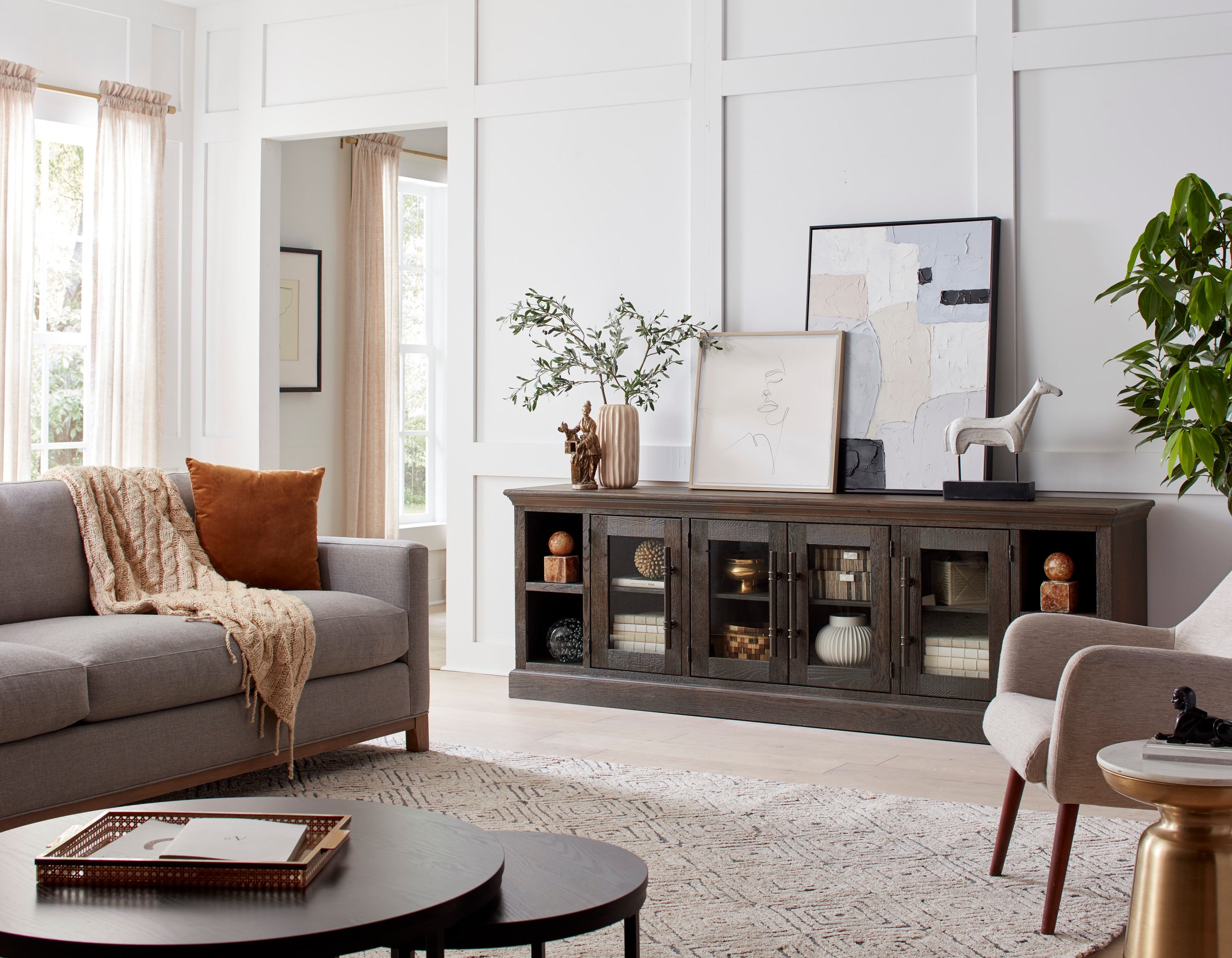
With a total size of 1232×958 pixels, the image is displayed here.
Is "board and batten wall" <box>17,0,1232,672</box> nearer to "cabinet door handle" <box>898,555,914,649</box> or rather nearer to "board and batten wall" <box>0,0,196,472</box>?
"board and batten wall" <box>0,0,196,472</box>

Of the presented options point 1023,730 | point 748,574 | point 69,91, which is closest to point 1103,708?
point 1023,730

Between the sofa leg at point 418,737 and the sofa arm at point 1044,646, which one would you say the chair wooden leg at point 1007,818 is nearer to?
the sofa arm at point 1044,646

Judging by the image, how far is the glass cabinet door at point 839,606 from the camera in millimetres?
4051

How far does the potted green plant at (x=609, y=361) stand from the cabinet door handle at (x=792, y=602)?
74cm

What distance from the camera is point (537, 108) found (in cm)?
499

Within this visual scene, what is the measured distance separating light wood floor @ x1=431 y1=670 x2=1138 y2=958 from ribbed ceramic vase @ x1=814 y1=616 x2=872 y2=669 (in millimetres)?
230

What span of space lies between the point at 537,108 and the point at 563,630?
81.8 inches

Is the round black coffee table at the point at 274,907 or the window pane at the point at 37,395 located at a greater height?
the window pane at the point at 37,395

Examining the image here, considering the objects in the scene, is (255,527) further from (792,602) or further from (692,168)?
(692,168)

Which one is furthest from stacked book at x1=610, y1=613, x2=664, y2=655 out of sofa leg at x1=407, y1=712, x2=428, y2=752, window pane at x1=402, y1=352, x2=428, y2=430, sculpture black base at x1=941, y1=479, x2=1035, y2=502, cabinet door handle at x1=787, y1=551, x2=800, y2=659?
window pane at x1=402, y1=352, x2=428, y2=430

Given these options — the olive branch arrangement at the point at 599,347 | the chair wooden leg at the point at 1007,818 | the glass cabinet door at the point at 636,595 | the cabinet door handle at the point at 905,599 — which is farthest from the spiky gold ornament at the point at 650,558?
the chair wooden leg at the point at 1007,818

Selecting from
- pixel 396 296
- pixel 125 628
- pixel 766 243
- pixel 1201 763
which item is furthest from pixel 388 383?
pixel 1201 763

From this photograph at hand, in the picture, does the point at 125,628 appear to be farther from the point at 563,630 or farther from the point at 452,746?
the point at 563,630

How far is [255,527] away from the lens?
149 inches
